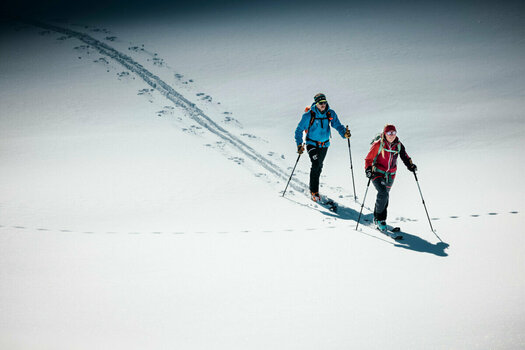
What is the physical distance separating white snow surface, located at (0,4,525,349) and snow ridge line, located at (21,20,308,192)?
0.21ft

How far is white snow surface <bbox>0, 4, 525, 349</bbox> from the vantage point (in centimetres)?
387

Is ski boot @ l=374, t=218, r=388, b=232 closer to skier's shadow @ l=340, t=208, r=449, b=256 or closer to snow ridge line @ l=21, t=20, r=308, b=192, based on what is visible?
skier's shadow @ l=340, t=208, r=449, b=256

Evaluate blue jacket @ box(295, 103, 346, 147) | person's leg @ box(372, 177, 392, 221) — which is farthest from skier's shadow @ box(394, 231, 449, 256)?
blue jacket @ box(295, 103, 346, 147)

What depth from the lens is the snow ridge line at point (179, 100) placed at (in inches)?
328

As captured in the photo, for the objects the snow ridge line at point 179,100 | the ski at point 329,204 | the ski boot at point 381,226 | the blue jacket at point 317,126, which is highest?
the snow ridge line at point 179,100

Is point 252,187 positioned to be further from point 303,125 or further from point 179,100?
point 179,100

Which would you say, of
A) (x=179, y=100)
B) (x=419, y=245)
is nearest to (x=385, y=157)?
(x=419, y=245)

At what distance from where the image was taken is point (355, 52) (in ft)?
43.3

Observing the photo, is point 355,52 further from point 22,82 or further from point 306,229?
point 22,82

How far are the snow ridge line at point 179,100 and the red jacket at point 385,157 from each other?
7.18 feet

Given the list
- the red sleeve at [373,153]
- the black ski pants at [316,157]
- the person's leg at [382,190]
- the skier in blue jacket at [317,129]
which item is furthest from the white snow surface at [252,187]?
the red sleeve at [373,153]

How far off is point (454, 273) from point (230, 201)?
3.87m

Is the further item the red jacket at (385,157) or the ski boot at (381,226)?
the ski boot at (381,226)

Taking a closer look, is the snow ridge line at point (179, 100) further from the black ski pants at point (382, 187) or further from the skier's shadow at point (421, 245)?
the skier's shadow at point (421, 245)
